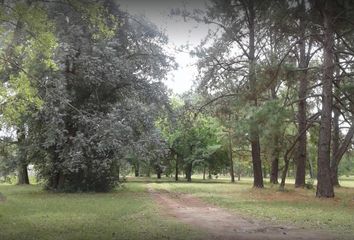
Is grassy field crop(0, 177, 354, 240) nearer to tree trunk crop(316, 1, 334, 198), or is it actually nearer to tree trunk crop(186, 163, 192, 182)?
tree trunk crop(316, 1, 334, 198)

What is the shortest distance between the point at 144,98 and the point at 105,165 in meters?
4.86

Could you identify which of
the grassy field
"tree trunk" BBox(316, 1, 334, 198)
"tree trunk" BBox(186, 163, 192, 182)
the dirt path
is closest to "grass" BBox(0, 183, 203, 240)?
the grassy field

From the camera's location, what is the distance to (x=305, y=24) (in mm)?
18719

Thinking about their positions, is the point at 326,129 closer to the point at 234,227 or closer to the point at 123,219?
the point at 234,227

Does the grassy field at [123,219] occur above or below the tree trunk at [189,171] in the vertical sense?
below

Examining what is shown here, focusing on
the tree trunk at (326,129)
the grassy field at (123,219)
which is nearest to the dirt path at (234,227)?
the grassy field at (123,219)

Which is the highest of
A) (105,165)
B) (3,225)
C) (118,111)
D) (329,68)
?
(329,68)

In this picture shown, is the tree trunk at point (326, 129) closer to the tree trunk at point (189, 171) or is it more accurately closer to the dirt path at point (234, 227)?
the dirt path at point (234, 227)

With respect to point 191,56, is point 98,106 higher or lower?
lower

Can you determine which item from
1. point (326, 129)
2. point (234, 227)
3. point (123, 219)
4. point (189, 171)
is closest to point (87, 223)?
point (123, 219)

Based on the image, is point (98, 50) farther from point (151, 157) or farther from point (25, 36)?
point (25, 36)

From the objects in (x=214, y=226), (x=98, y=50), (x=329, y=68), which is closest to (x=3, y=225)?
(x=214, y=226)

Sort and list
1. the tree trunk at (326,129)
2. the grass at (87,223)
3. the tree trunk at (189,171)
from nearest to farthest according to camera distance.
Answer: the grass at (87,223)
the tree trunk at (326,129)
the tree trunk at (189,171)

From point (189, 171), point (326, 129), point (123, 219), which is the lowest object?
point (123, 219)
